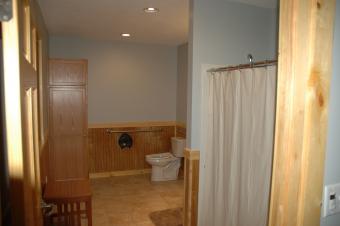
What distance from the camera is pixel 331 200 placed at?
97 cm

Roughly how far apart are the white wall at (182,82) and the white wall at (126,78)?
121mm

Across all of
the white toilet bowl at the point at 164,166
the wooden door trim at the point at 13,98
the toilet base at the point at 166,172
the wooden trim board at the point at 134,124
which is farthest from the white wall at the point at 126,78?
the wooden door trim at the point at 13,98

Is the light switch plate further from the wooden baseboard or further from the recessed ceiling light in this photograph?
the wooden baseboard

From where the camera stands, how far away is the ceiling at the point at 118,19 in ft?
8.90

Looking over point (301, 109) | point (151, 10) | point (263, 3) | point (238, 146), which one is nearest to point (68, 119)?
point (151, 10)

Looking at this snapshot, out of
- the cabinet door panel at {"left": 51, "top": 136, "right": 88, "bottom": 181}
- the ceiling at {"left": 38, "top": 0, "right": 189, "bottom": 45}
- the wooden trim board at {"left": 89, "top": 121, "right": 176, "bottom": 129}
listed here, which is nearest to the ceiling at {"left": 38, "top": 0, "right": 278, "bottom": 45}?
the ceiling at {"left": 38, "top": 0, "right": 189, "bottom": 45}

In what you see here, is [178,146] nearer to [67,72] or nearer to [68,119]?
[68,119]

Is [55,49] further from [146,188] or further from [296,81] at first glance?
[296,81]

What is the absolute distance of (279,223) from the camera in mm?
927

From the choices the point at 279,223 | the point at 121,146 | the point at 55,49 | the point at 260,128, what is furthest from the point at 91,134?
the point at 279,223

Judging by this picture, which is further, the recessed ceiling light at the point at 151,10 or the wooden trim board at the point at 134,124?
the wooden trim board at the point at 134,124

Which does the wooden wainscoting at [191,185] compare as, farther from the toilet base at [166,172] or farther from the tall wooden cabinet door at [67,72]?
the tall wooden cabinet door at [67,72]

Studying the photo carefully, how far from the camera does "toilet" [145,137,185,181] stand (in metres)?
4.56

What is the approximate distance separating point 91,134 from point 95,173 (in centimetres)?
72
